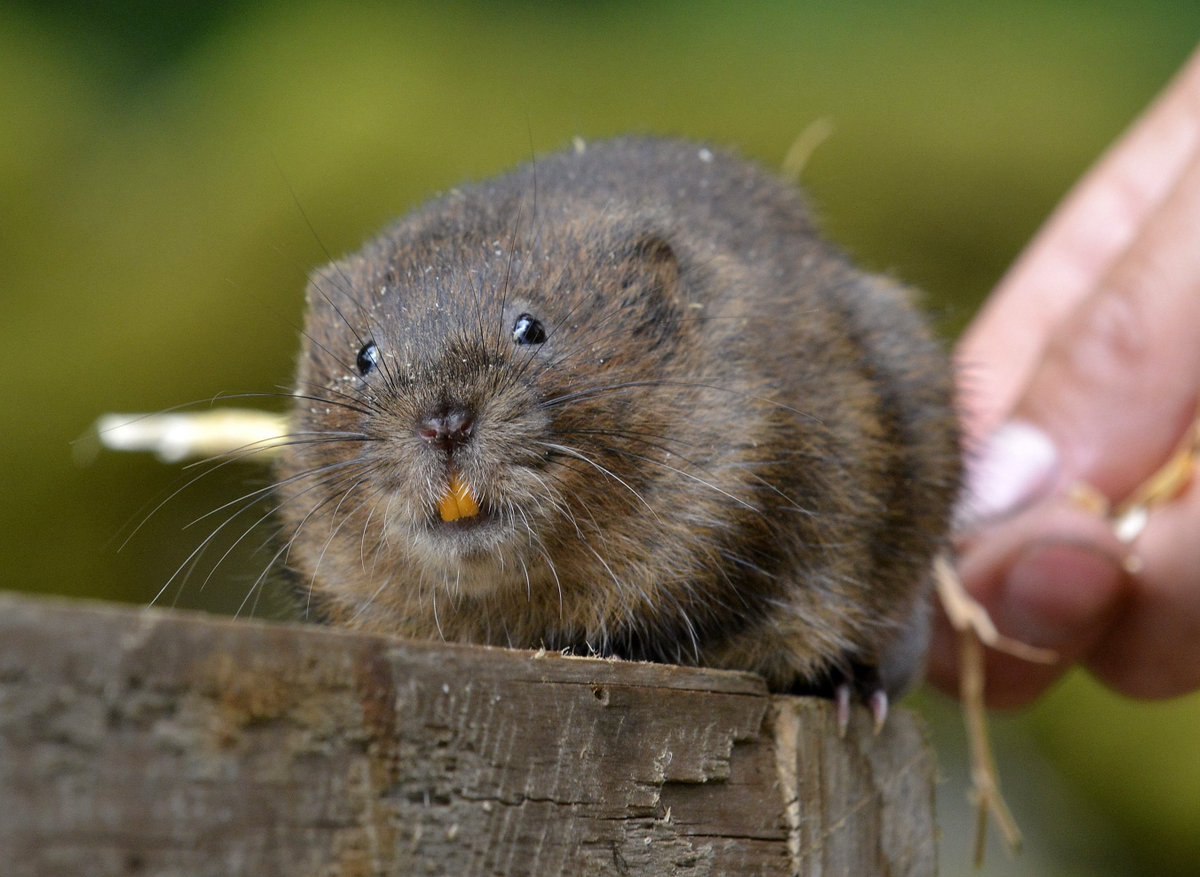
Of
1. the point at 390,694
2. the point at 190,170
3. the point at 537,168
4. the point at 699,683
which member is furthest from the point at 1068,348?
the point at 190,170

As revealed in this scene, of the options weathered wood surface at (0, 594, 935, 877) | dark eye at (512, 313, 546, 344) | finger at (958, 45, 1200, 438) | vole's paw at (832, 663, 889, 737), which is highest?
finger at (958, 45, 1200, 438)

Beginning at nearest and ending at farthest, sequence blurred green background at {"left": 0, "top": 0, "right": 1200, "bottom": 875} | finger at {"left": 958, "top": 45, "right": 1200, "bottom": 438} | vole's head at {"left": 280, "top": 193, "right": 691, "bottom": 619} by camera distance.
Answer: vole's head at {"left": 280, "top": 193, "right": 691, "bottom": 619}
finger at {"left": 958, "top": 45, "right": 1200, "bottom": 438}
blurred green background at {"left": 0, "top": 0, "right": 1200, "bottom": 875}

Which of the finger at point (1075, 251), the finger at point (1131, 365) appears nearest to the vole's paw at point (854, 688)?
the finger at point (1131, 365)

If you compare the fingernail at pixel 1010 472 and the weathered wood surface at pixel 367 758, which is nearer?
the weathered wood surface at pixel 367 758

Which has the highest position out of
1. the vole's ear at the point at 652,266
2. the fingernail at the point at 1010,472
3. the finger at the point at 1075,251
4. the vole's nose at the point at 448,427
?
the finger at the point at 1075,251

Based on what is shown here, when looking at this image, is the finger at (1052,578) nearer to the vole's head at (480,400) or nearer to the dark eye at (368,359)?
the vole's head at (480,400)

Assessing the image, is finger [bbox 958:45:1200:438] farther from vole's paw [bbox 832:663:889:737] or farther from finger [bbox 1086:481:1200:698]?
vole's paw [bbox 832:663:889:737]

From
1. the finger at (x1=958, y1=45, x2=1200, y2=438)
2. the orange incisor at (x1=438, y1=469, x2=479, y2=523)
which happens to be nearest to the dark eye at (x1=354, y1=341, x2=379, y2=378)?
the orange incisor at (x1=438, y1=469, x2=479, y2=523)
